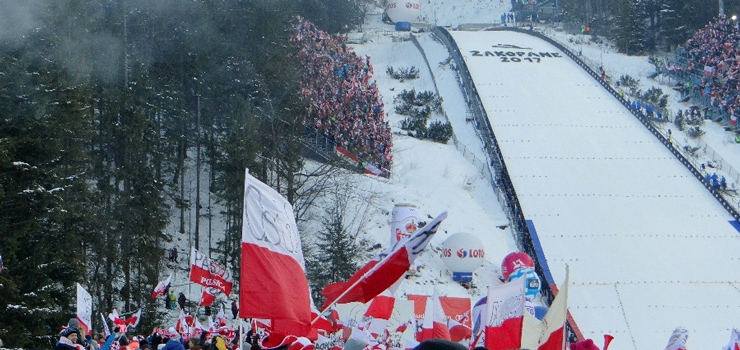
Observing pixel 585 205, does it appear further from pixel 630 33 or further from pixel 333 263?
pixel 630 33

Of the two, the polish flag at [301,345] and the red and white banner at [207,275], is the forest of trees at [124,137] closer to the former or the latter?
the red and white banner at [207,275]

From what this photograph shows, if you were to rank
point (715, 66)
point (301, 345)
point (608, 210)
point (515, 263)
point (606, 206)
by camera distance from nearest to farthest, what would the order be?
point (301, 345)
point (515, 263)
point (608, 210)
point (606, 206)
point (715, 66)

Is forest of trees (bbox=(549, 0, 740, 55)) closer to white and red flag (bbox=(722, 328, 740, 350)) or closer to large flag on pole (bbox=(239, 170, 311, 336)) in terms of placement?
white and red flag (bbox=(722, 328, 740, 350))

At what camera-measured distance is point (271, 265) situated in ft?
33.0

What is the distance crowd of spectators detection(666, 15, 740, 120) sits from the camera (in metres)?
49.8

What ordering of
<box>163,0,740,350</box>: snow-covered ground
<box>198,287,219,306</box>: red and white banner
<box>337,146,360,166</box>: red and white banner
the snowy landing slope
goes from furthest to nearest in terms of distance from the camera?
<box>337,146,360,166</box>: red and white banner → <box>163,0,740,350</box>: snow-covered ground → the snowy landing slope → <box>198,287,219,306</box>: red and white banner

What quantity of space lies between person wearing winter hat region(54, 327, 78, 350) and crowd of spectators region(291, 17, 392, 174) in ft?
95.1

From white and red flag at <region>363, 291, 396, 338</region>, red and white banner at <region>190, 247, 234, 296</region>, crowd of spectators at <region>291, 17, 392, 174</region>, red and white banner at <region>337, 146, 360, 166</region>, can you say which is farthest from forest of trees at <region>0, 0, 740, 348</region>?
white and red flag at <region>363, 291, 396, 338</region>

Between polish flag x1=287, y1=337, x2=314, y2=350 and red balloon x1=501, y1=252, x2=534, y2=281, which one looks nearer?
polish flag x1=287, y1=337, x2=314, y2=350

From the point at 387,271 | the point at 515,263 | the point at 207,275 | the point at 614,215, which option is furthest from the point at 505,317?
the point at 614,215

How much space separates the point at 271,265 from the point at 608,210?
2831cm

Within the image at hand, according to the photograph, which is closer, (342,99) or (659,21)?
(342,99)

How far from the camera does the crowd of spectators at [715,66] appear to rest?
49750mm

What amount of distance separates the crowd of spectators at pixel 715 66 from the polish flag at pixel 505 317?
39.4m
